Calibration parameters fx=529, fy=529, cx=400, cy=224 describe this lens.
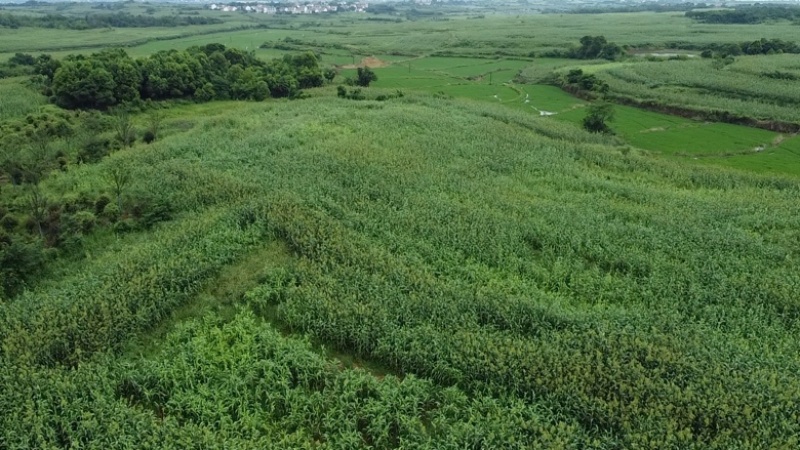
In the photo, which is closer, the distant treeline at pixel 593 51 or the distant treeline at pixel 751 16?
the distant treeline at pixel 593 51

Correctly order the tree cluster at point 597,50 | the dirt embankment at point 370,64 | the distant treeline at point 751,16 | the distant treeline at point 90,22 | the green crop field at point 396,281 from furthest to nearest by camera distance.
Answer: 1. the distant treeline at point 751,16
2. the distant treeline at point 90,22
3. the tree cluster at point 597,50
4. the dirt embankment at point 370,64
5. the green crop field at point 396,281

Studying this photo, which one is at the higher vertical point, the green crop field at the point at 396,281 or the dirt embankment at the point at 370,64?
the dirt embankment at the point at 370,64

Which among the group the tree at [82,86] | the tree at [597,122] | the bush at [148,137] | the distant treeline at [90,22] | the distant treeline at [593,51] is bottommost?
the bush at [148,137]

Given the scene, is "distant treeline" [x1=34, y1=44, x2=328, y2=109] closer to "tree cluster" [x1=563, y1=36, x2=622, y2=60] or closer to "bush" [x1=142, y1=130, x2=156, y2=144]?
"bush" [x1=142, y1=130, x2=156, y2=144]

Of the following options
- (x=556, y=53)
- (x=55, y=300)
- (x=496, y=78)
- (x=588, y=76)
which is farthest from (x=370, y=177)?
(x=556, y=53)

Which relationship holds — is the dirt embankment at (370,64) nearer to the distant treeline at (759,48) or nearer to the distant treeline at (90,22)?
the distant treeline at (759,48)

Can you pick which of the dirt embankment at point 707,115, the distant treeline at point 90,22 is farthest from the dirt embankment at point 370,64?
the distant treeline at point 90,22

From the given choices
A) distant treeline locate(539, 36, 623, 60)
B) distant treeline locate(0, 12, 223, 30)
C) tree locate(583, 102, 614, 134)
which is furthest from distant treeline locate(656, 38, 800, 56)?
distant treeline locate(0, 12, 223, 30)
